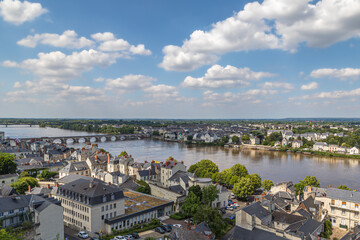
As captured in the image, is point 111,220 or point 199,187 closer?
point 111,220

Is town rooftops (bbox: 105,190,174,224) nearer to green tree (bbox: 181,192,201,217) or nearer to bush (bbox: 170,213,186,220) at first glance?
bush (bbox: 170,213,186,220)

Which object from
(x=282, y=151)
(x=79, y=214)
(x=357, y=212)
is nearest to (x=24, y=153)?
(x=79, y=214)

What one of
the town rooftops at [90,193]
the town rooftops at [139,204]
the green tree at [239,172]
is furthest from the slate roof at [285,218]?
the town rooftops at [90,193]

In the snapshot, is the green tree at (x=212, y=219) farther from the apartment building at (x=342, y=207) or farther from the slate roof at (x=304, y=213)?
the apartment building at (x=342, y=207)

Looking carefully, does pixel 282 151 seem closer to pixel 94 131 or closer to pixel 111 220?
pixel 111 220

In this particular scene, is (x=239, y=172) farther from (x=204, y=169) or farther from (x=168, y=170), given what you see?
(x=168, y=170)
